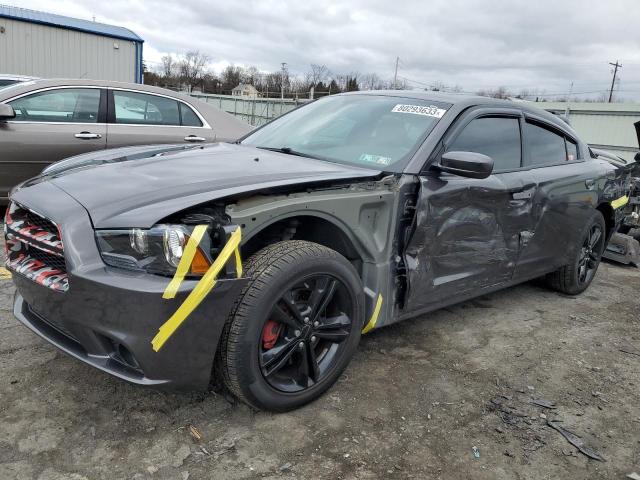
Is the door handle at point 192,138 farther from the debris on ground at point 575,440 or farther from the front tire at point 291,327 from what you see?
the debris on ground at point 575,440

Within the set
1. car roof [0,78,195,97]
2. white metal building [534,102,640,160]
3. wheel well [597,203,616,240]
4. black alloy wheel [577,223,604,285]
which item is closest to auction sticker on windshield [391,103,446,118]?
black alloy wheel [577,223,604,285]

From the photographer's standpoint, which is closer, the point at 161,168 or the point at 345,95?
the point at 161,168

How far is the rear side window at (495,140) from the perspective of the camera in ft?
11.1

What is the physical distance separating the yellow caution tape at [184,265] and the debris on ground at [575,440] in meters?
1.95

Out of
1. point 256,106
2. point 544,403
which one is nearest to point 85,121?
point 544,403

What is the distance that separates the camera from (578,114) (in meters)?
15.8

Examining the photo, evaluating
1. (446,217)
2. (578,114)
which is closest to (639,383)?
(446,217)

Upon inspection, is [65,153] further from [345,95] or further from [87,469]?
[87,469]

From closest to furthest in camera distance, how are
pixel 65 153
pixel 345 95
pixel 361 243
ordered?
pixel 361 243 < pixel 345 95 < pixel 65 153

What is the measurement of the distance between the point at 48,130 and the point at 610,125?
14245mm

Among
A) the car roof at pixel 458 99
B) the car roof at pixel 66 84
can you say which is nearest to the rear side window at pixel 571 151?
the car roof at pixel 458 99

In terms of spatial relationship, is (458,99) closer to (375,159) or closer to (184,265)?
(375,159)

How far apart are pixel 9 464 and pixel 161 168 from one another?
1.42m

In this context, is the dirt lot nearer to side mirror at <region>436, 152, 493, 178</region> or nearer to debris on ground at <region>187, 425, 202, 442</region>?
debris on ground at <region>187, 425, 202, 442</region>
